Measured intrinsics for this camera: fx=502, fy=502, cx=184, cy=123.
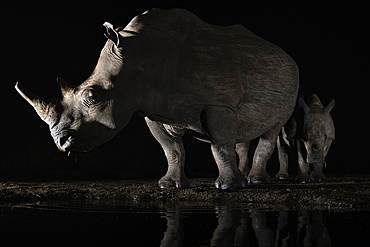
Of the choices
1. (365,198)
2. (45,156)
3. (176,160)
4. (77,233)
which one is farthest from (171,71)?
(45,156)

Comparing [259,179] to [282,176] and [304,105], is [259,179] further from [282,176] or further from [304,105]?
[304,105]

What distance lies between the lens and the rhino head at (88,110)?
3.97m

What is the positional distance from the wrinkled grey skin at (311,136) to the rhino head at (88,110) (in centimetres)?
239

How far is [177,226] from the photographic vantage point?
2.44m

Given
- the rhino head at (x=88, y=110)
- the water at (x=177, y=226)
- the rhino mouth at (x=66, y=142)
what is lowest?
the water at (x=177, y=226)

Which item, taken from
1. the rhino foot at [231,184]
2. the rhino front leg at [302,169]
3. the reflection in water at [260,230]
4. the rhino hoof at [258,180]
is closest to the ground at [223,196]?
the rhino foot at [231,184]

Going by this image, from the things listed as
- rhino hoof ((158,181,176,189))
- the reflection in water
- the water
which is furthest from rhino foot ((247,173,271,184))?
the reflection in water

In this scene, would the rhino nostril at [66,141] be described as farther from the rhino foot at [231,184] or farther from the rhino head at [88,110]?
the rhino foot at [231,184]

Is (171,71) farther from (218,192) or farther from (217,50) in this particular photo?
(218,192)

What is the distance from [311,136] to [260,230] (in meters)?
3.48

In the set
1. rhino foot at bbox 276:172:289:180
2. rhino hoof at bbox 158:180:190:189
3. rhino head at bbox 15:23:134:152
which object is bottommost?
rhino foot at bbox 276:172:289:180

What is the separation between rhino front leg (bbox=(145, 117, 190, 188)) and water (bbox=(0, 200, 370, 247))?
158cm

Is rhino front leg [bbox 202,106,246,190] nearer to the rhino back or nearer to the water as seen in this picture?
the rhino back

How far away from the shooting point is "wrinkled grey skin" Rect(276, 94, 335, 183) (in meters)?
5.59
